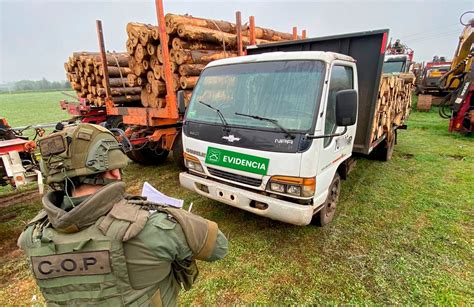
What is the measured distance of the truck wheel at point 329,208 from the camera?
3.15m

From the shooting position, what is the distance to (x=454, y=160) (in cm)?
585

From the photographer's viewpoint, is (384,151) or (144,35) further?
(384,151)

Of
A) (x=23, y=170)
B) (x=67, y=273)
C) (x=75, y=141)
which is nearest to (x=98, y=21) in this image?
(x=23, y=170)

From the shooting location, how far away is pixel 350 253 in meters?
2.88

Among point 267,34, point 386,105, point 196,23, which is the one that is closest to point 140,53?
point 196,23

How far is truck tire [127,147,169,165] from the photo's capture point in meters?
5.73

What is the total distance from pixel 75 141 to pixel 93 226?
352mm

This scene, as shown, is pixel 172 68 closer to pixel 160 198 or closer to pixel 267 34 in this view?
pixel 267 34

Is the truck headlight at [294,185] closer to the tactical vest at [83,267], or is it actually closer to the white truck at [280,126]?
the white truck at [280,126]

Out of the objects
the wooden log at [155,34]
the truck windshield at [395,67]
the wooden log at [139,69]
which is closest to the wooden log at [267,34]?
the wooden log at [155,34]

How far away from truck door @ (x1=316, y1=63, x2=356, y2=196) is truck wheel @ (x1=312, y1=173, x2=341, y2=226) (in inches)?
11.5

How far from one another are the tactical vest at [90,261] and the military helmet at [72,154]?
0.20m

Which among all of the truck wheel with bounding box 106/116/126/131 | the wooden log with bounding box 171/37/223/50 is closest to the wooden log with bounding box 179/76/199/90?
the wooden log with bounding box 171/37/223/50

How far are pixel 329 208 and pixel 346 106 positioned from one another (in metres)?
1.45
